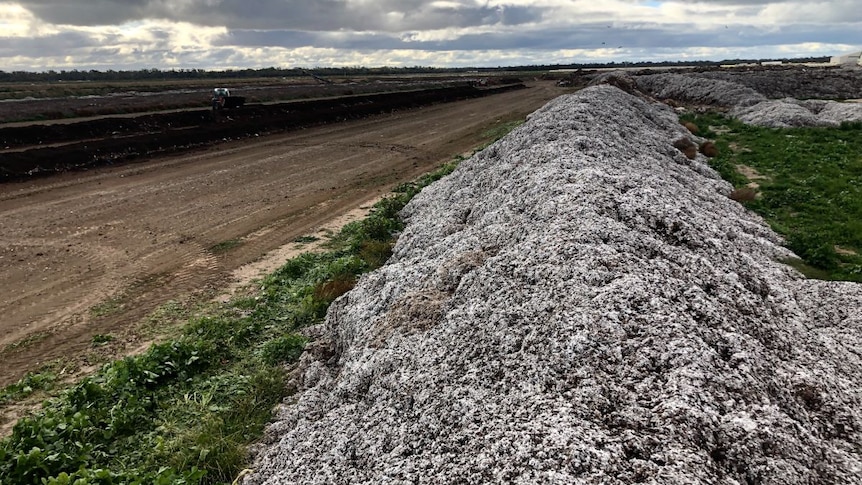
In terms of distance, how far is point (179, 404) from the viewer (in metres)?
6.91

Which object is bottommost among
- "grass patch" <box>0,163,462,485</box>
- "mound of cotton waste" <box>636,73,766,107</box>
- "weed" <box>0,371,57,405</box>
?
"weed" <box>0,371,57,405</box>

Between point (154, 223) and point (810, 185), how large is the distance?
19421 millimetres

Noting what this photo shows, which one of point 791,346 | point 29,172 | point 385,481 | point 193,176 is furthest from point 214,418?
A: point 29,172

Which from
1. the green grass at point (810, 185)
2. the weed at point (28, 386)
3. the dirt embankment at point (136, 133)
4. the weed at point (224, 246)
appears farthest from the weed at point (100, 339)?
the dirt embankment at point (136, 133)

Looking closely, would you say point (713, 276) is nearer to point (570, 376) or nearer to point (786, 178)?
point (570, 376)

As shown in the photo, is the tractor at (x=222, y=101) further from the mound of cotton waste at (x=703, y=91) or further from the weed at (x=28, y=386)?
the mound of cotton waste at (x=703, y=91)

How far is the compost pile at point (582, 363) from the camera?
3859 millimetres

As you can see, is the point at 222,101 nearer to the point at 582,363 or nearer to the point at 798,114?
→ the point at 798,114

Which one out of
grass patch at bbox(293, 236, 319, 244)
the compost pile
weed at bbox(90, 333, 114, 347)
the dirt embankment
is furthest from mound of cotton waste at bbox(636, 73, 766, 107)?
weed at bbox(90, 333, 114, 347)

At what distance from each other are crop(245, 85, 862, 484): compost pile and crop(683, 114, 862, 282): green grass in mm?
2567

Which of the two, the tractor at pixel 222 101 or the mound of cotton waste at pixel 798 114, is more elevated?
the tractor at pixel 222 101

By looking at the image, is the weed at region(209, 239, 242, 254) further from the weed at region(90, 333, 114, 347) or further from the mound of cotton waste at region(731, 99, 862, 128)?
the mound of cotton waste at region(731, 99, 862, 128)

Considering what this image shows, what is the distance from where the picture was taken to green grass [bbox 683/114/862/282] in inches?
402

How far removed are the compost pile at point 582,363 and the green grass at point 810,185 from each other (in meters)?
2.57
